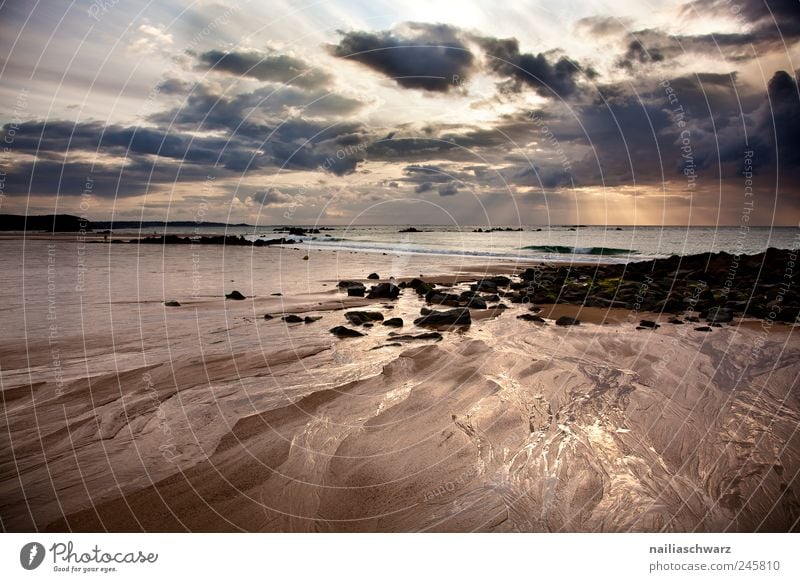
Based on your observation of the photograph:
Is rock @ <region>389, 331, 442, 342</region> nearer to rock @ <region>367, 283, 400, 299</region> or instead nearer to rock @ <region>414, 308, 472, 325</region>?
rock @ <region>414, 308, 472, 325</region>

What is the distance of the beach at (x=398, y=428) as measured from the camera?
14.5 ft

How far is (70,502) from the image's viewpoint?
4.37 meters

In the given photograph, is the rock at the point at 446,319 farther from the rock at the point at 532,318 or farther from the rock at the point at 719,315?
the rock at the point at 719,315

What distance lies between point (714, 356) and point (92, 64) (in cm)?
1206

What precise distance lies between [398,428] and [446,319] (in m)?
5.92

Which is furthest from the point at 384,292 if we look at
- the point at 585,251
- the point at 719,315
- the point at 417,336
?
the point at 585,251

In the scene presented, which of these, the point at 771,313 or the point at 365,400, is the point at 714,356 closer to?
the point at 771,313

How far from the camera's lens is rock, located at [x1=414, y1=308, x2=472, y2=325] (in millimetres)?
11394

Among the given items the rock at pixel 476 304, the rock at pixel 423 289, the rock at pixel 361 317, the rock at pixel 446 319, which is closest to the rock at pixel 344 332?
the rock at pixel 361 317

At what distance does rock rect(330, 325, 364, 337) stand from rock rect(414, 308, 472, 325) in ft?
5.94

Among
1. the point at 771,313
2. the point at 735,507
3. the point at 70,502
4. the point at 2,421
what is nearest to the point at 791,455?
the point at 735,507

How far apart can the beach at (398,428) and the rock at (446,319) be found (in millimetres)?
532

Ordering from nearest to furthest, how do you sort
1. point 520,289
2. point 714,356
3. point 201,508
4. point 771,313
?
point 201,508 < point 714,356 < point 771,313 < point 520,289

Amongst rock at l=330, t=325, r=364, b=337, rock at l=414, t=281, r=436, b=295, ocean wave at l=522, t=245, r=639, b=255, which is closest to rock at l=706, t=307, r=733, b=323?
rock at l=414, t=281, r=436, b=295
